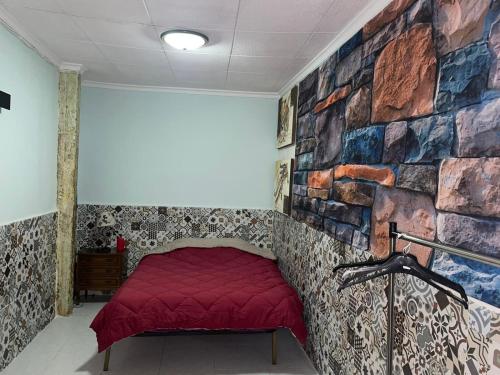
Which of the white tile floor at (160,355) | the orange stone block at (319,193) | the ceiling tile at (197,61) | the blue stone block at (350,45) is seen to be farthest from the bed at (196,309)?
the ceiling tile at (197,61)

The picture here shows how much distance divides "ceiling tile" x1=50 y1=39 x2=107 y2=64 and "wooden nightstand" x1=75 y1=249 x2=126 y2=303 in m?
1.97

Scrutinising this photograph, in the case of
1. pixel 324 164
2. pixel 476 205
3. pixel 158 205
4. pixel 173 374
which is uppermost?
pixel 324 164

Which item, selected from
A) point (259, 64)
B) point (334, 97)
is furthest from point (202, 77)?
point (334, 97)

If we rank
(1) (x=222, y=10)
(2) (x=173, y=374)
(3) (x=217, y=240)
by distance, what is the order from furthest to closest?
(3) (x=217, y=240) < (2) (x=173, y=374) < (1) (x=222, y=10)

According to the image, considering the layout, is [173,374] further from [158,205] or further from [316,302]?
[158,205]

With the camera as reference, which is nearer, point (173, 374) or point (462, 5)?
point (462, 5)

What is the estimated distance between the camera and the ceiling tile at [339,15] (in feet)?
7.25

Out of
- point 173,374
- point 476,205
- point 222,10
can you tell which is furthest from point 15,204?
→ point 476,205

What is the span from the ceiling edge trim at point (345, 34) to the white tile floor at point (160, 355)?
2381 mm

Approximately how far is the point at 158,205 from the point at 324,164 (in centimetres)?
239

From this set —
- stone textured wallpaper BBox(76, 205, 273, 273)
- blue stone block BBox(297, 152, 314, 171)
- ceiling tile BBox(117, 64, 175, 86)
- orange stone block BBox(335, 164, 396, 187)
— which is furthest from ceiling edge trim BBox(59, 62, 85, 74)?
orange stone block BBox(335, 164, 396, 187)

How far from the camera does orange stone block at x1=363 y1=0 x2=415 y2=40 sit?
1899 mm

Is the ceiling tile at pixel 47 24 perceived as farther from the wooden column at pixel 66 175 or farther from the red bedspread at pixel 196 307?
the red bedspread at pixel 196 307

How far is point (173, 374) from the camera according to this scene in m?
2.86
